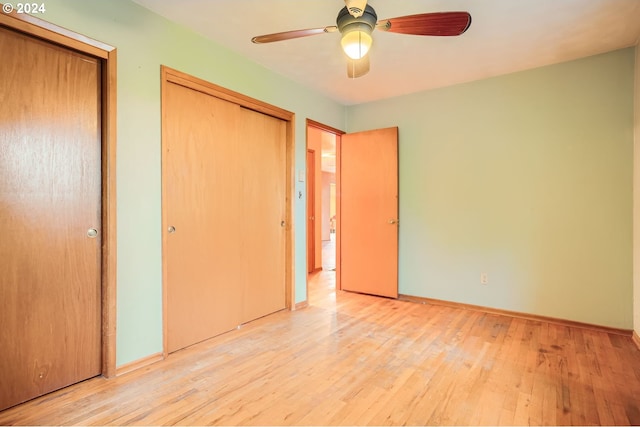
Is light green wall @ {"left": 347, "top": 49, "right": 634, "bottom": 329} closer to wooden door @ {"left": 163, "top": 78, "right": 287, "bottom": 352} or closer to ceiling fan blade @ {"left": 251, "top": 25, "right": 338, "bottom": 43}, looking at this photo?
wooden door @ {"left": 163, "top": 78, "right": 287, "bottom": 352}

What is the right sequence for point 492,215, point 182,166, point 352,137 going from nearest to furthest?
point 182,166 < point 492,215 < point 352,137

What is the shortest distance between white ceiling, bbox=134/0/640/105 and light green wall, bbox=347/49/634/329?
29 centimetres

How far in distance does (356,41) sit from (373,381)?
1.99m

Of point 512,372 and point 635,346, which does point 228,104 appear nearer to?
point 512,372

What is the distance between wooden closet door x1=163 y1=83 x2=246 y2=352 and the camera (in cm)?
234

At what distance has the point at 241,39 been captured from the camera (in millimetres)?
2521

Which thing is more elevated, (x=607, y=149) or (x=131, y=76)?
(x=131, y=76)

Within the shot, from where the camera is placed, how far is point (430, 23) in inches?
65.1

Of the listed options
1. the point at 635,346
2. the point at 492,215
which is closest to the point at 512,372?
the point at 635,346

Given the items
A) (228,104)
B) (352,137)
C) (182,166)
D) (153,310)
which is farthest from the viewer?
(352,137)

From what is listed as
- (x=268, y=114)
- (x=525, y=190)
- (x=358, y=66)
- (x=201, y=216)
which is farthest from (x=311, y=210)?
(x=358, y=66)

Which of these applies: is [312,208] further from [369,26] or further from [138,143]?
[369,26]

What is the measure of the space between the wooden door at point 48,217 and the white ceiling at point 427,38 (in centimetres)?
76

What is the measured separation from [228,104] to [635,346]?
3754mm
